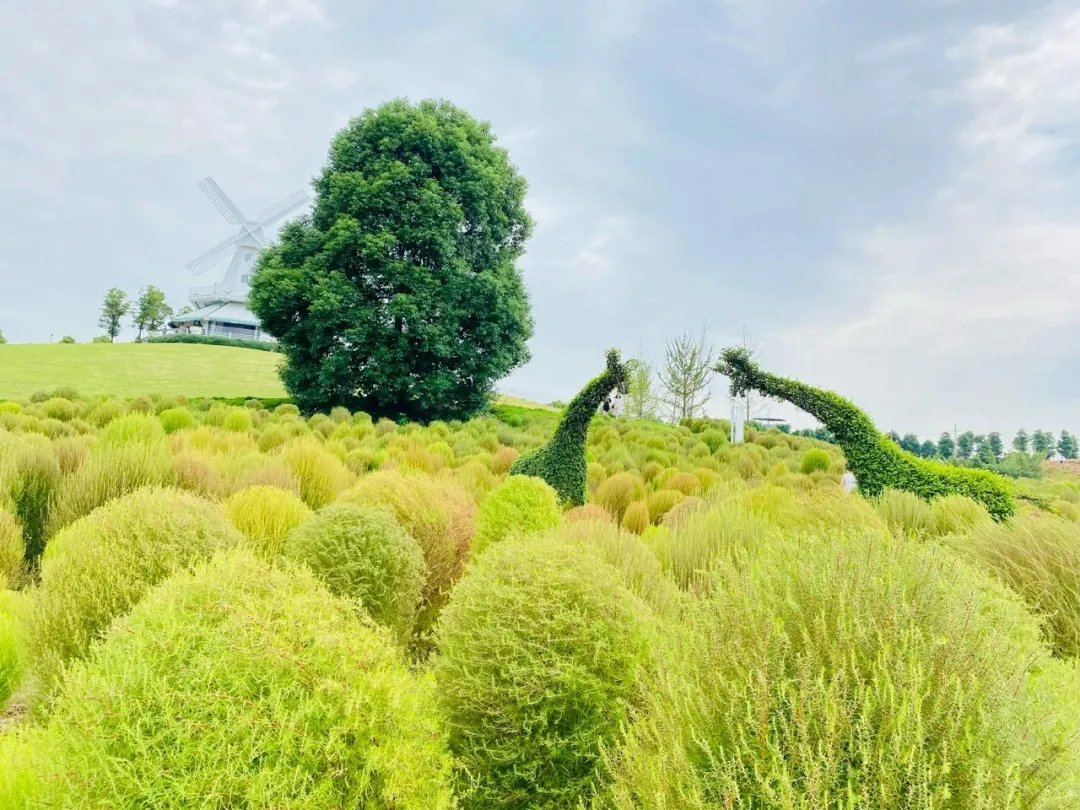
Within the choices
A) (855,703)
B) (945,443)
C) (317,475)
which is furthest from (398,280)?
(945,443)

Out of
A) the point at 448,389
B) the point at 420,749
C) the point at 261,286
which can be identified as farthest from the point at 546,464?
the point at 261,286

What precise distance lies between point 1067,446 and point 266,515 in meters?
44.2

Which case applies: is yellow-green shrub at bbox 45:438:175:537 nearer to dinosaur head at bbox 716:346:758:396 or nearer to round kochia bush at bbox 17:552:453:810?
round kochia bush at bbox 17:552:453:810

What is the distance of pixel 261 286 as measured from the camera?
64.2 feet

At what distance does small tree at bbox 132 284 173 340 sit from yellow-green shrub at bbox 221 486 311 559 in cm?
6795

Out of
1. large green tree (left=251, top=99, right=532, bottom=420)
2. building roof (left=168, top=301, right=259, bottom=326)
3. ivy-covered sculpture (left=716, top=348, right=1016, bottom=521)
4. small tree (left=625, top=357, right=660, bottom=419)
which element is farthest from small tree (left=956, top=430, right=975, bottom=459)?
building roof (left=168, top=301, right=259, bottom=326)

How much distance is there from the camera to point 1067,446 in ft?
118

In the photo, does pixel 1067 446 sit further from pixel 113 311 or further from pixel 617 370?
pixel 113 311

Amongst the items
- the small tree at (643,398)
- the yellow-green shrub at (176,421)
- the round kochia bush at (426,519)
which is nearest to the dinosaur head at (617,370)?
the round kochia bush at (426,519)

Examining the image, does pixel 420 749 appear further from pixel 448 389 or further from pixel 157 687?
pixel 448 389

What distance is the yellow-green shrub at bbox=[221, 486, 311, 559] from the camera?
14.3 feet

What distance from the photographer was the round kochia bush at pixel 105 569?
309cm

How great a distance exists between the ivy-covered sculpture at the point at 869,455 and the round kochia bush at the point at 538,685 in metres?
5.45

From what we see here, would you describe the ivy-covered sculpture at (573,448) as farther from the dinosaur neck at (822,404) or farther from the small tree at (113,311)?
the small tree at (113,311)
